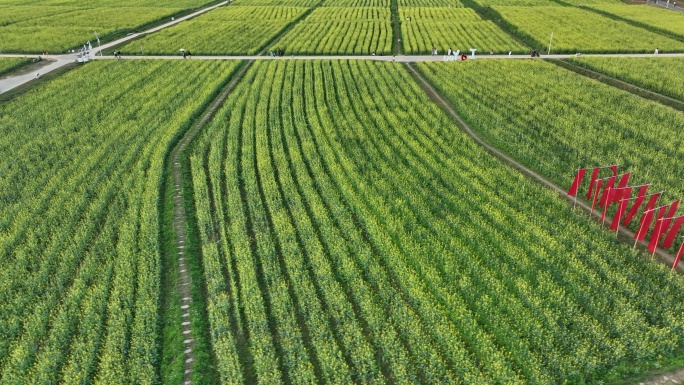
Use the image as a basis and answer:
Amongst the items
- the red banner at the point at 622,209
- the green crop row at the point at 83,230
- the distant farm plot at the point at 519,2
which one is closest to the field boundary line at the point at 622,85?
the red banner at the point at 622,209

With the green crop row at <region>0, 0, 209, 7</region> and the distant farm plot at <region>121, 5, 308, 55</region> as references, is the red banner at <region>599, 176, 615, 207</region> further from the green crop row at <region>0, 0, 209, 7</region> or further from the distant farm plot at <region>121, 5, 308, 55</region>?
the green crop row at <region>0, 0, 209, 7</region>

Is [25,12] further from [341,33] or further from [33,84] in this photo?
[341,33]

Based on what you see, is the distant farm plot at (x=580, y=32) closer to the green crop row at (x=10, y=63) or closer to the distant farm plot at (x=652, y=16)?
the distant farm plot at (x=652, y=16)

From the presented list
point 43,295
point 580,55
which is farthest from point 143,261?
point 580,55

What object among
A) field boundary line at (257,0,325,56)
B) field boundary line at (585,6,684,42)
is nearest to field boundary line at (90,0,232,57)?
field boundary line at (257,0,325,56)

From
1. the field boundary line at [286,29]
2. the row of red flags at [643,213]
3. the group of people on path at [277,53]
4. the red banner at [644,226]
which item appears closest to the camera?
the row of red flags at [643,213]

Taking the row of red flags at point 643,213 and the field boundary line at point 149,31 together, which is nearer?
the row of red flags at point 643,213
